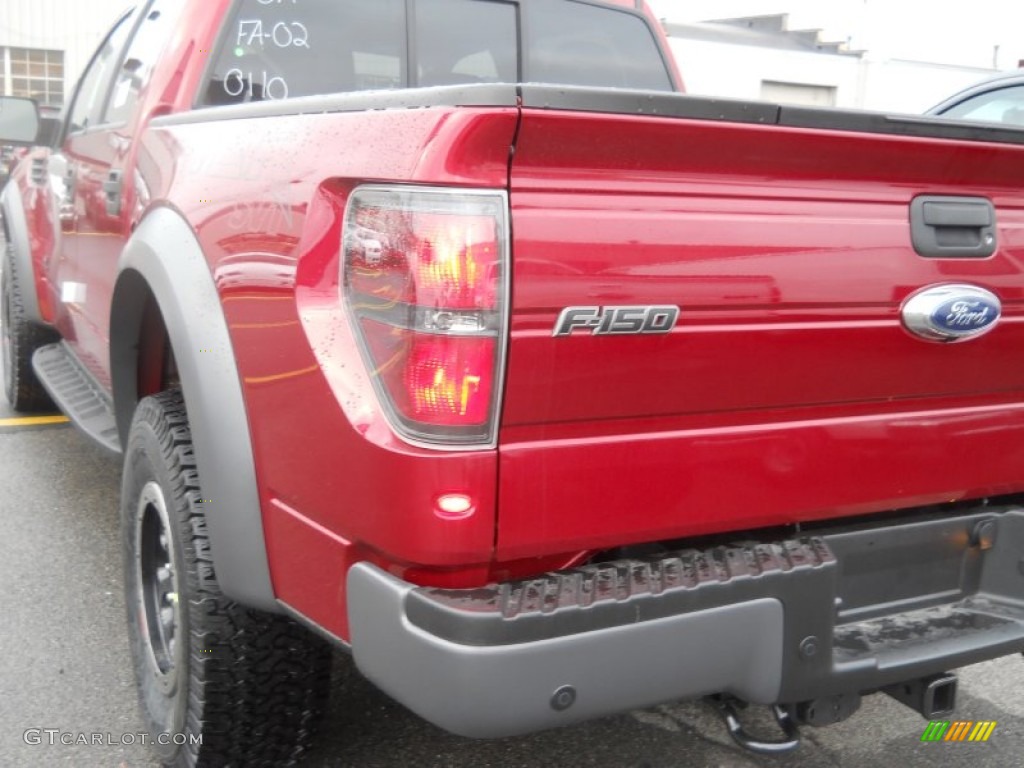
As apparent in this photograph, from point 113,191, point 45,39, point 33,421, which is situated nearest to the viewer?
point 113,191

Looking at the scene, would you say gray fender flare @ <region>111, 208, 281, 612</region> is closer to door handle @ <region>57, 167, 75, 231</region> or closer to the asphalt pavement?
the asphalt pavement

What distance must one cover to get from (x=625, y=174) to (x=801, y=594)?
0.79 meters

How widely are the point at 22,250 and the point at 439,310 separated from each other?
11.6 ft

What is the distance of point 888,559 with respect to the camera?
82.3 inches

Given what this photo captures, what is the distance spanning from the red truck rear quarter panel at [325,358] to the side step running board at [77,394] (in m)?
1.19

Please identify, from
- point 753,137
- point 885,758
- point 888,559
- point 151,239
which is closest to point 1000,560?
point 888,559

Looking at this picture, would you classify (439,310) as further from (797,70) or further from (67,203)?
(797,70)

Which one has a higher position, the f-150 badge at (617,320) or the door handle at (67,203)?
the f-150 badge at (617,320)

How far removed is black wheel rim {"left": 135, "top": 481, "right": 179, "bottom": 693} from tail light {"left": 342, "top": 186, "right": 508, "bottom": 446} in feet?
3.34

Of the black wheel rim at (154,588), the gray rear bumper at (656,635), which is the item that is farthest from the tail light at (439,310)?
the black wheel rim at (154,588)

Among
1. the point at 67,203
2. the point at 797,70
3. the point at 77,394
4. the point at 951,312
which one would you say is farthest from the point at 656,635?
the point at 797,70

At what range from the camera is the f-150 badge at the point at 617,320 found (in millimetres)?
1659

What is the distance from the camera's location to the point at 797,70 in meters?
27.1

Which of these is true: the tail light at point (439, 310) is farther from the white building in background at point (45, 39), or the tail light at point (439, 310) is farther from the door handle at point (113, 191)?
the white building in background at point (45, 39)
